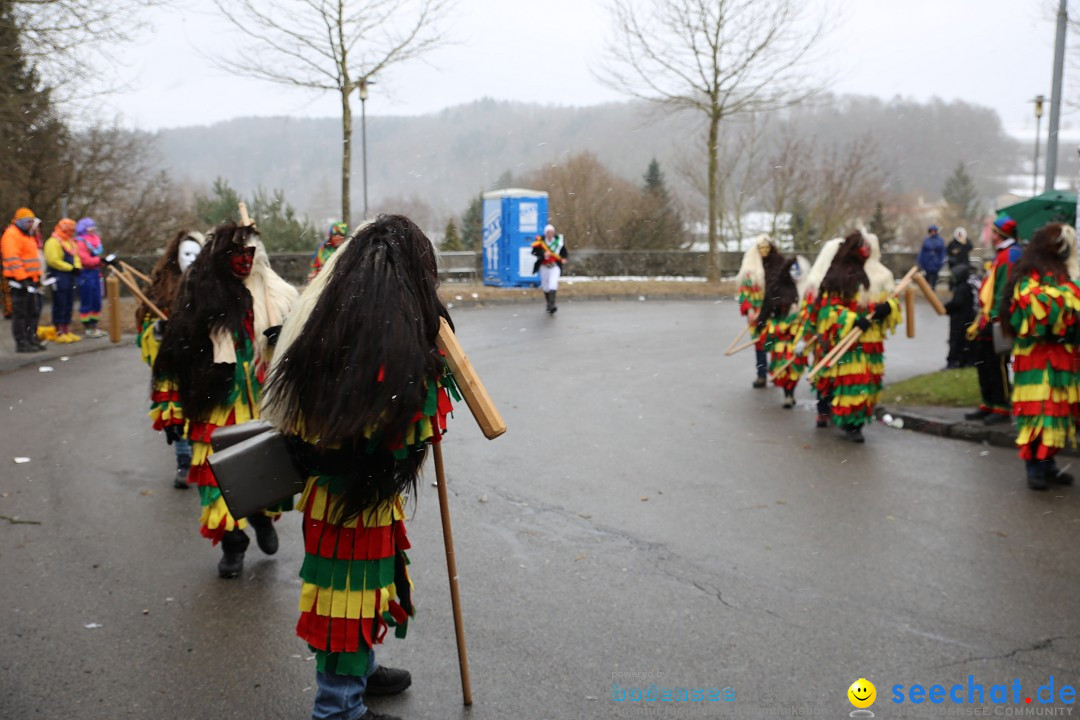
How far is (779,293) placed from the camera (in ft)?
36.1

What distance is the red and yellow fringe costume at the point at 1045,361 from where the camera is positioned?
6.86 m

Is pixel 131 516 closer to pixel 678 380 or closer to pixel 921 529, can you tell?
pixel 921 529

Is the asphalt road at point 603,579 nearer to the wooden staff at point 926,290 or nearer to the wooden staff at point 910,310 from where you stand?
the wooden staff at point 910,310

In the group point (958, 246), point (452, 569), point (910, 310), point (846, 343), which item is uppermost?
point (958, 246)

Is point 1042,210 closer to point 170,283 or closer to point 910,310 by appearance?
point 910,310

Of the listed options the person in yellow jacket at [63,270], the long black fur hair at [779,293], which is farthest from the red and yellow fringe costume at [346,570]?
the person in yellow jacket at [63,270]

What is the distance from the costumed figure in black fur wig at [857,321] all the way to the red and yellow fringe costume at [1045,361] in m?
1.74

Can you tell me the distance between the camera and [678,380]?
40.8 feet

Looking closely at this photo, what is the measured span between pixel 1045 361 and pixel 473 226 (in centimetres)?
2408

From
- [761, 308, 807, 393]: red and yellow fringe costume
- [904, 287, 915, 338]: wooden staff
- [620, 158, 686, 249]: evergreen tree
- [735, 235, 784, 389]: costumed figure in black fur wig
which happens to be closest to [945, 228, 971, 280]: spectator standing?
[735, 235, 784, 389]: costumed figure in black fur wig

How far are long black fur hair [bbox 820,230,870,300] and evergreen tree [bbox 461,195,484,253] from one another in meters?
21.4

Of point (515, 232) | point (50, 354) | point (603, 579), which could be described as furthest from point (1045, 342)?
point (515, 232)

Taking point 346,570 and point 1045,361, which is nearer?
point 346,570

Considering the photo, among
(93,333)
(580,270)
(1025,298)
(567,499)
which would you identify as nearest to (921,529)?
(1025,298)
